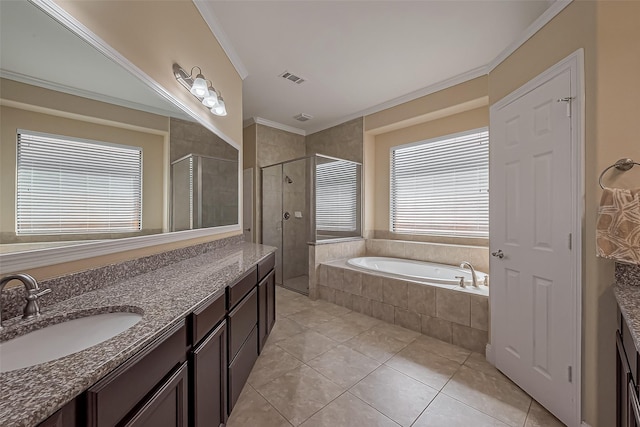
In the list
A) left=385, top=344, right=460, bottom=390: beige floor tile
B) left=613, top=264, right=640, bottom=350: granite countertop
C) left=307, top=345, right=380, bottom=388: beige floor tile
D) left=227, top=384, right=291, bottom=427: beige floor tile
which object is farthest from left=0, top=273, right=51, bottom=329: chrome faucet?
left=385, top=344, right=460, bottom=390: beige floor tile

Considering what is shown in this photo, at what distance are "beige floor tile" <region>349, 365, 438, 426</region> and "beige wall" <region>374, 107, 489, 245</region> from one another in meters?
2.02

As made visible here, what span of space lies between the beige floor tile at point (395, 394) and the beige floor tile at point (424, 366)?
0.24ft

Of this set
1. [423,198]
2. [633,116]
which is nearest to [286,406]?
[633,116]

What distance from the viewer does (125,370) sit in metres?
0.68

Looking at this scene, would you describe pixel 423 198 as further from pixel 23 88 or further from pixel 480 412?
pixel 23 88

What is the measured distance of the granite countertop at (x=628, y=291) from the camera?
3.22ft

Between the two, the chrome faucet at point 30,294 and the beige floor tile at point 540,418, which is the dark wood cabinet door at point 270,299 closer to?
the chrome faucet at point 30,294

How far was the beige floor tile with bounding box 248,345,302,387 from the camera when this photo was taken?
1.86 meters

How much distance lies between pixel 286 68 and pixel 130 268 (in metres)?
2.47

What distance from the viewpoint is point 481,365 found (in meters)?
2.03

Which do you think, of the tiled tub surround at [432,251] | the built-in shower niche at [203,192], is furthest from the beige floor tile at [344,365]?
the tiled tub surround at [432,251]

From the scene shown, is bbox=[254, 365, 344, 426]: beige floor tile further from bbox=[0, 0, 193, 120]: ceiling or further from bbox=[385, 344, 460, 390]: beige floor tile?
bbox=[0, 0, 193, 120]: ceiling

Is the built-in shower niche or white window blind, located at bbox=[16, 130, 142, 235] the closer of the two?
white window blind, located at bbox=[16, 130, 142, 235]

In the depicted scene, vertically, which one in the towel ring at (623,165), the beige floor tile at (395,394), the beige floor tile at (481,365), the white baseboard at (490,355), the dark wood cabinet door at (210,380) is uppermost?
the towel ring at (623,165)
